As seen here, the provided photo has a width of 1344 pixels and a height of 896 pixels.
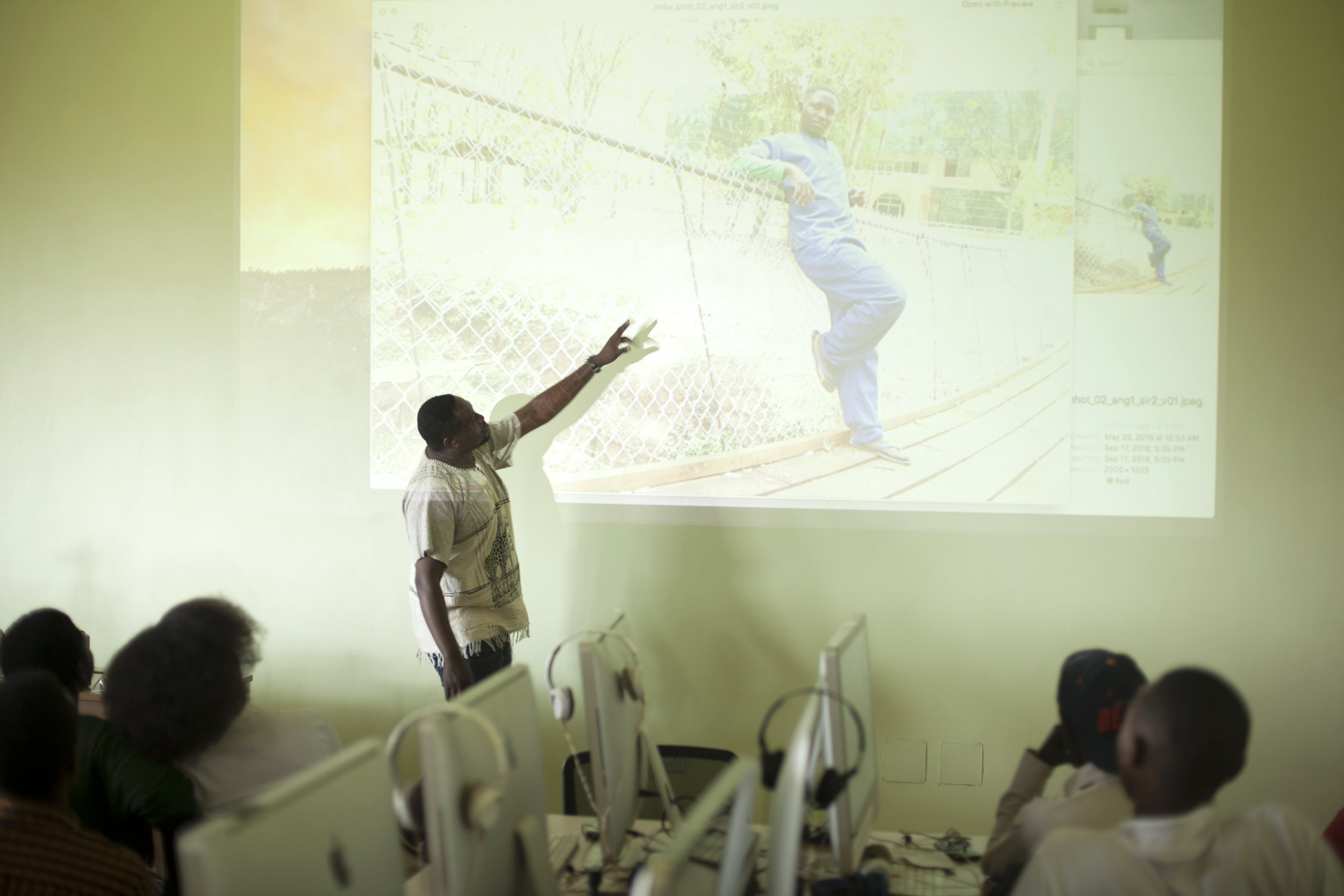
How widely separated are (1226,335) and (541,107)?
2.22 m

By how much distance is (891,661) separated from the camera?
2.68 metres

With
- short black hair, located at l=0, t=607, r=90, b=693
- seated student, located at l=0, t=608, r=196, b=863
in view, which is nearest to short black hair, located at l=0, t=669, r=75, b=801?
seated student, located at l=0, t=608, r=196, b=863

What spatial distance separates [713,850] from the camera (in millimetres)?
1646

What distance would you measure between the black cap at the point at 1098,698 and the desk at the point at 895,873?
33cm

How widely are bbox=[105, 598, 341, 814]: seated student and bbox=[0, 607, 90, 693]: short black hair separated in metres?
0.58

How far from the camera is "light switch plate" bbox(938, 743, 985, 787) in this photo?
8.69 feet

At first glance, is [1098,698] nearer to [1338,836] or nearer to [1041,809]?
[1041,809]

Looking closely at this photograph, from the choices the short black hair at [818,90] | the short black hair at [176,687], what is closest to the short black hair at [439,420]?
the short black hair at [176,687]

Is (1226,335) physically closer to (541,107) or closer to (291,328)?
(541,107)

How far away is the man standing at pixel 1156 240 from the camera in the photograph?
256 centimetres

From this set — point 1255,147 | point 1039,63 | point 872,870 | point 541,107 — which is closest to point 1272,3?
point 1255,147

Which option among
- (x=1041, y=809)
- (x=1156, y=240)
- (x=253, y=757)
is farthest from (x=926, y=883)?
(x=1156, y=240)

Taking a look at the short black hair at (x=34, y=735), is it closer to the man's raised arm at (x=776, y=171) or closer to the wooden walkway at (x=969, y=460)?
the wooden walkway at (x=969, y=460)

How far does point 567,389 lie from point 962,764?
1.69m
